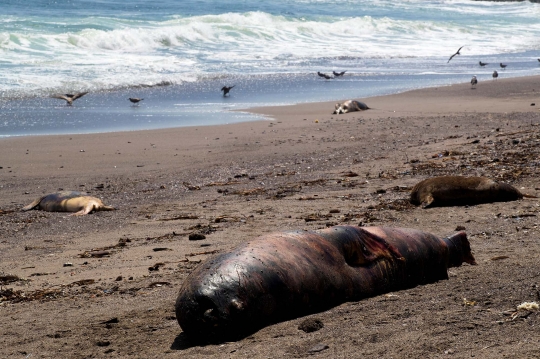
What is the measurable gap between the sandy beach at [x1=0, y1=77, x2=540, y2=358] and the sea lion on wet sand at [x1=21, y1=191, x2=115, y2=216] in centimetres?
14

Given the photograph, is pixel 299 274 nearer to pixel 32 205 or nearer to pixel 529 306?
pixel 529 306

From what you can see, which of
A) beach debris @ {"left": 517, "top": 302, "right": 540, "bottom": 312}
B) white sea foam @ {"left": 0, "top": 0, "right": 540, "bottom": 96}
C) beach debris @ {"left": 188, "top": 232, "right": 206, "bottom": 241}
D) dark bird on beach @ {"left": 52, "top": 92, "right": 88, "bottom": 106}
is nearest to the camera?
beach debris @ {"left": 517, "top": 302, "right": 540, "bottom": 312}

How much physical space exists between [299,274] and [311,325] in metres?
0.29

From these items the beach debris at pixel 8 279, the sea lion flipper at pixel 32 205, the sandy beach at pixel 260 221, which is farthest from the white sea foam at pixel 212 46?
the beach debris at pixel 8 279

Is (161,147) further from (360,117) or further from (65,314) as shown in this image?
(65,314)

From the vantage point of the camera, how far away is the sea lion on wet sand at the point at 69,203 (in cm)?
813

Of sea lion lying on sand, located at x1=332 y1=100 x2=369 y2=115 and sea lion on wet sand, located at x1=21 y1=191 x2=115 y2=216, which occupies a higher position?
sea lion on wet sand, located at x1=21 y1=191 x2=115 y2=216

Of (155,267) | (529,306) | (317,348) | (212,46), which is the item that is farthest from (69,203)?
(212,46)

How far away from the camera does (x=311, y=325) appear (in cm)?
387

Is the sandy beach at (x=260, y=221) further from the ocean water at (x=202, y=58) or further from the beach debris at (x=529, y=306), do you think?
the ocean water at (x=202, y=58)

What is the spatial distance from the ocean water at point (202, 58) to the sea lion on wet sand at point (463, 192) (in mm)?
7749

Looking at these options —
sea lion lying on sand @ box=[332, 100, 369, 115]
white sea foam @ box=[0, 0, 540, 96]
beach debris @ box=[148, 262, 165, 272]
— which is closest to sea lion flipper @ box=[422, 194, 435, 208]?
beach debris @ box=[148, 262, 165, 272]

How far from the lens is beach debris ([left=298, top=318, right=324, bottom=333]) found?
12.6ft

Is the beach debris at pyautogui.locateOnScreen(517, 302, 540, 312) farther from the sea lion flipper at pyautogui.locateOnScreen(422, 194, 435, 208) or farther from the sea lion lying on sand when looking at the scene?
the sea lion lying on sand
